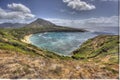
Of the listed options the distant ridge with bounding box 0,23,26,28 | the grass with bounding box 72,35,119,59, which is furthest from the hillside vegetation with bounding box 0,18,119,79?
the distant ridge with bounding box 0,23,26,28

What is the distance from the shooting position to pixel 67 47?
24.9 ft

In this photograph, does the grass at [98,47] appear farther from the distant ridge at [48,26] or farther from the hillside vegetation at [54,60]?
the distant ridge at [48,26]

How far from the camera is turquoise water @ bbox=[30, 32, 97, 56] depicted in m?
7.53

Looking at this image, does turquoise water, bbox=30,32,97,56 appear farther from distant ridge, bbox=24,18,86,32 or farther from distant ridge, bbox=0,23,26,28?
distant ridge, bbox=0,23,26,28

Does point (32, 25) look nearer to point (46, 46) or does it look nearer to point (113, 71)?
point (46, 46)

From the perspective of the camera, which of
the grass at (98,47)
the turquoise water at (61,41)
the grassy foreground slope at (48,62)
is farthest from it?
the turquoise water at (61,41)

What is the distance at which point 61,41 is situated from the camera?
766 cm

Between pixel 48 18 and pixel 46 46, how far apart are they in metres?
0.90

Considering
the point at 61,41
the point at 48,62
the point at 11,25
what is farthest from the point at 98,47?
the point at 11,25

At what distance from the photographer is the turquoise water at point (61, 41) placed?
753 cm

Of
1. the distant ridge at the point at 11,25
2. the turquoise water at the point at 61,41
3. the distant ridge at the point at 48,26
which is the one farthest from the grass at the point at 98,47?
the distant ridge at the point at 11,25

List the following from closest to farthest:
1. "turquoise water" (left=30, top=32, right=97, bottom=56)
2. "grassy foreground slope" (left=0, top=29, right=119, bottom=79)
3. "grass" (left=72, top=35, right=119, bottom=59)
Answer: "grassy foreground slope" (left=0, top=29, right=119, bottom=79)
"grass" (left=72, top=35, right=119, bottom=59)
"turquoise water" (left=30, top=32, right=97, bottom=56)

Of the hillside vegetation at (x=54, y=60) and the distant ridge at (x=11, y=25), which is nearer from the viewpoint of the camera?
the hillside vegetation at (x=54, y=60)

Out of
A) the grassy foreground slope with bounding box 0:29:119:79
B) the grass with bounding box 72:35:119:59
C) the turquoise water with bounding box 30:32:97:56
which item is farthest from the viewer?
the turquoise water with bounding box 30:32:97:56
